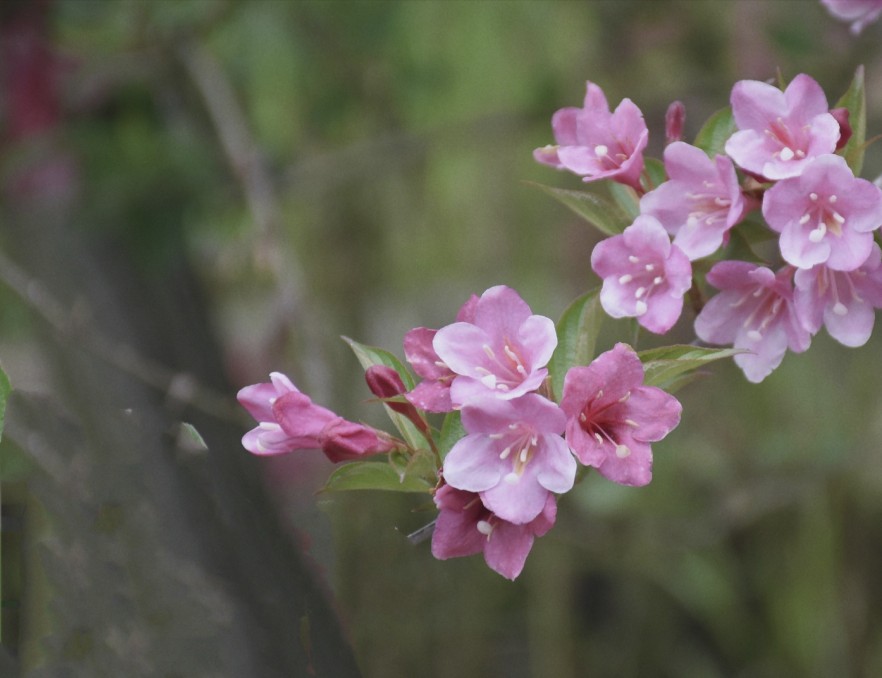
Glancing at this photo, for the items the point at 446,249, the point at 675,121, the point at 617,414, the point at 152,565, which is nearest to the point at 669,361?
the point at 617,414

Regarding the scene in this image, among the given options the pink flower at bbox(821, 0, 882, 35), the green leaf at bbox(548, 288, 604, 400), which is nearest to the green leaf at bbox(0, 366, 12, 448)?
the green leaf at bbox(548, 288, 604, 400)

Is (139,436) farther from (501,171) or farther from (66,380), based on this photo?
(501,171)

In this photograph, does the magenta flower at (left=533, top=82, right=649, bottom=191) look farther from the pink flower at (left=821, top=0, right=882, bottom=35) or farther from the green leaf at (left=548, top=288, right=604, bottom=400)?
the pink flower at (left=821, top=0, right=882, bottom=35)

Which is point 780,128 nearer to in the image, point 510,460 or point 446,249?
point 510,460

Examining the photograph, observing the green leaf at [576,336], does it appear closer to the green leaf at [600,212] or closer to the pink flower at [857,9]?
the green leaf at [600,212]

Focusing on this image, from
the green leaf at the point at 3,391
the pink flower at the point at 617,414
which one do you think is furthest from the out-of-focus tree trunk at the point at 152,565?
the pink flower at the point at 617,414
